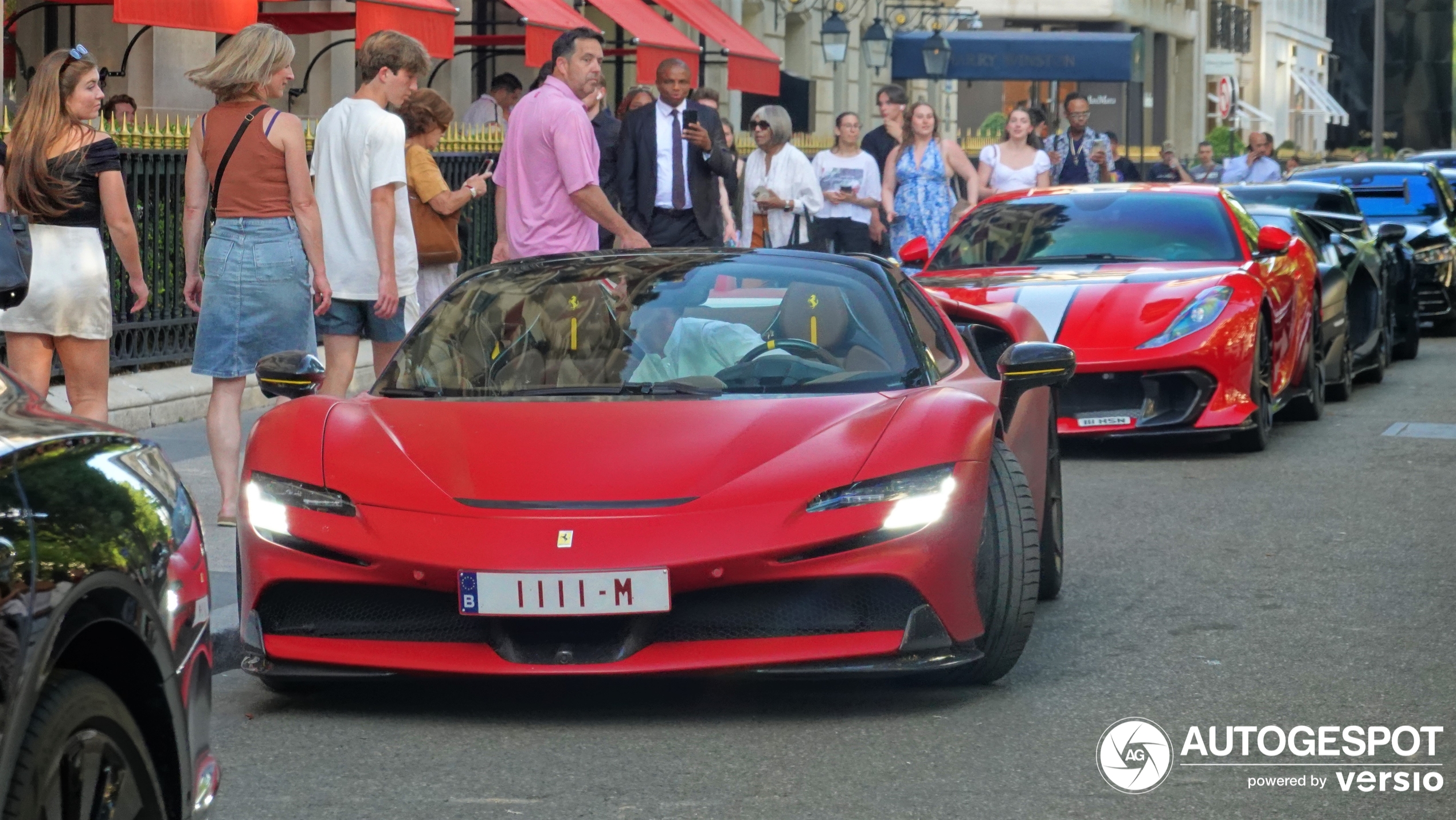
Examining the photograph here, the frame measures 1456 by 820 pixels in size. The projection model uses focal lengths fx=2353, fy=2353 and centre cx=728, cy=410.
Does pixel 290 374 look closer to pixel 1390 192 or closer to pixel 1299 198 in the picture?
pixel 1299 198

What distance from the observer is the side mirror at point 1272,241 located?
12086 millimetres

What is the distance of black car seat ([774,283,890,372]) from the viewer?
6.45 m

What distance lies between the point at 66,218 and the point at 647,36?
14814 mm

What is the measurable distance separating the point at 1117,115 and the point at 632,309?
58.0m

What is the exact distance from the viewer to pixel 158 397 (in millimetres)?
12094

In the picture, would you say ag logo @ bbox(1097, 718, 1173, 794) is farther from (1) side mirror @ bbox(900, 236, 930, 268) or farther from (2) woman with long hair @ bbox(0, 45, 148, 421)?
(1) side mirror @ bbox(900, 236, 930, 268)

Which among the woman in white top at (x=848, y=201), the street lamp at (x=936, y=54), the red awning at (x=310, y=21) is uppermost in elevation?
the street lamp at (x=936, y=54)

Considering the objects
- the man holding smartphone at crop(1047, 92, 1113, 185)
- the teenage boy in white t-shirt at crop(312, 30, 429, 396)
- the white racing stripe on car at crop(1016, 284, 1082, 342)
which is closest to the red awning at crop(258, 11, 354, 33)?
the man holding smartphone at crop(1047, 92, 1113, 185)

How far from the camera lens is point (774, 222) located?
15.6m

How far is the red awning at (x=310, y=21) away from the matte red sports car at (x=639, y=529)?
1520cm

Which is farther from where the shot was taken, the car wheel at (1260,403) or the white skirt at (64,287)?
the car wheel at (1260,403)

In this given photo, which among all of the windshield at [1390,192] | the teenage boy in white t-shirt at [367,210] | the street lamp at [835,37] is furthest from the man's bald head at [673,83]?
the street lamp at [835,37]

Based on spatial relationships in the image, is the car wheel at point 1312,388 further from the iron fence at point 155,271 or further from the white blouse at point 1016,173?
the iron fence at point 155,271

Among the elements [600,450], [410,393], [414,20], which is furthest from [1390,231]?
[600,450]
